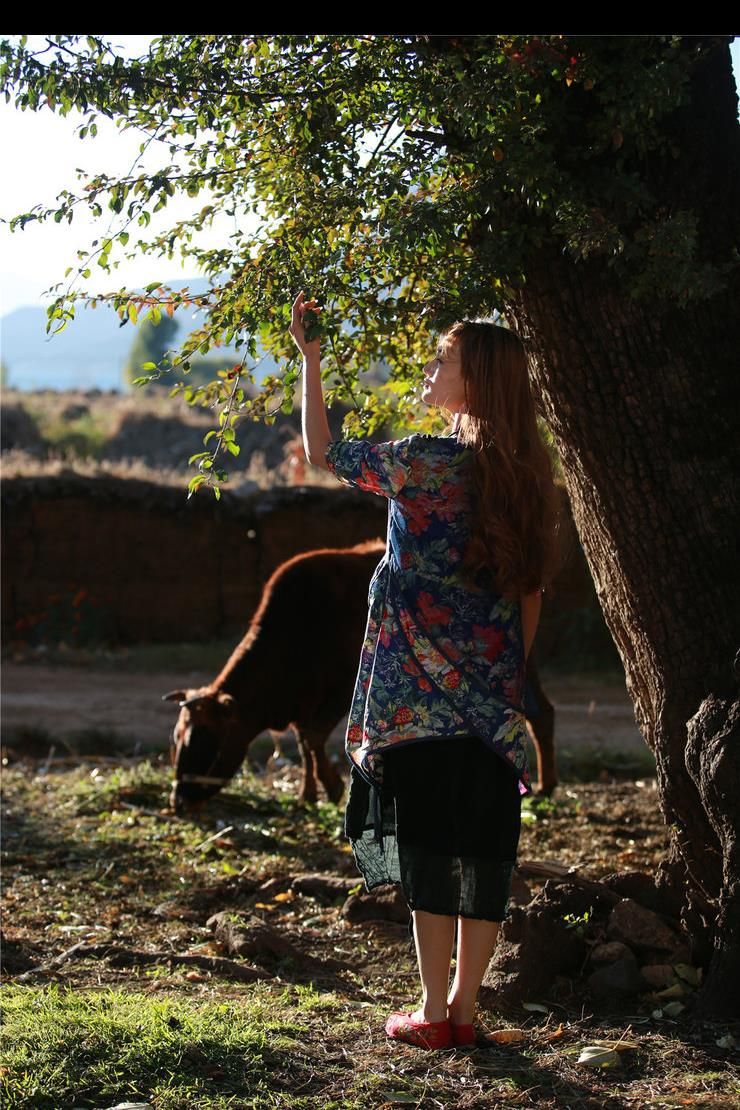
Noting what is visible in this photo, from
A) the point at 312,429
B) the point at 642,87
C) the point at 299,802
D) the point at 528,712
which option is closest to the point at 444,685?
the point at 528,712

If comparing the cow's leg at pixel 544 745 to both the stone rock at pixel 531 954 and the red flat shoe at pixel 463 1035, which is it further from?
the red flat shoe at pixel 463 1035

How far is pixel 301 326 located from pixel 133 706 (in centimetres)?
897

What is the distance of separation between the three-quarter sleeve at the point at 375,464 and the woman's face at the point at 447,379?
0.24 m

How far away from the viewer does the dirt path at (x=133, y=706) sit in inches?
452

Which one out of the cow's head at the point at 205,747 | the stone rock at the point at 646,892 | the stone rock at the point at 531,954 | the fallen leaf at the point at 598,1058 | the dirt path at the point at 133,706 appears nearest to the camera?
the fallen leaf at the point at 598,1058

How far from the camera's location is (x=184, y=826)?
26.4 feet

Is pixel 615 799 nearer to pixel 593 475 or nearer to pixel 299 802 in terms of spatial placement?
pixel 299 802

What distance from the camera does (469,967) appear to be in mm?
3949

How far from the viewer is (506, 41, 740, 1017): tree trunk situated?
459 centimetres

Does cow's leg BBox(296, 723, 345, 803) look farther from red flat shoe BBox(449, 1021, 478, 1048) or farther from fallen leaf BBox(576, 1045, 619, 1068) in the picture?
fallen leaf BBox(576, 1045, 619, 1068)

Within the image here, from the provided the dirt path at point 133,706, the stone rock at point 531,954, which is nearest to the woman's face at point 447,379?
the stone rock at point 531,954

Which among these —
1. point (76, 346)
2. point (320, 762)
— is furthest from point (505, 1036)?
point (76, 346)

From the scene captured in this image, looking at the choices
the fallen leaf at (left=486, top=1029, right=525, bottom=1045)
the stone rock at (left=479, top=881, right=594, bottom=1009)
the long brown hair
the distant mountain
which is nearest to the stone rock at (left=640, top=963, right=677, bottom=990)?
the stone rock at (left=479, top=881, right=594, bottom=1009)

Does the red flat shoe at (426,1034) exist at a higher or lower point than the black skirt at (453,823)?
lower
